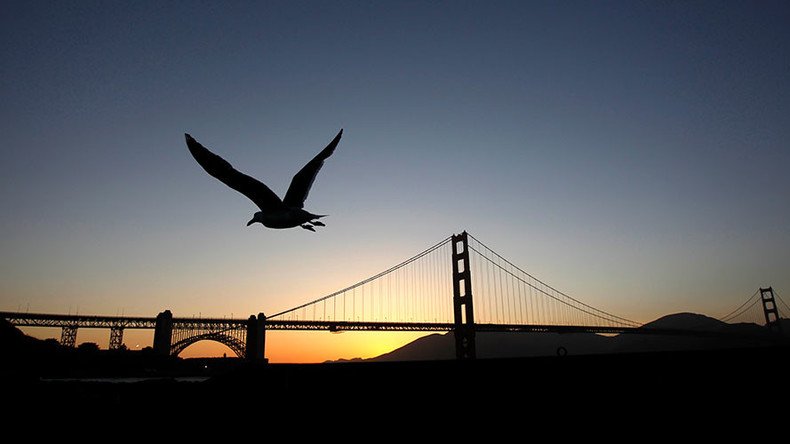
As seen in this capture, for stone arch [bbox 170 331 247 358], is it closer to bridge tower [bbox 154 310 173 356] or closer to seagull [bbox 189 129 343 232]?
bridge tower [bbox 154 310 173 356]

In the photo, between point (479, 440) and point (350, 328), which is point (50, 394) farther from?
point (350, 328)

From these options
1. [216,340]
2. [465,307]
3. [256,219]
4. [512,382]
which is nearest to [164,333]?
[216,340]

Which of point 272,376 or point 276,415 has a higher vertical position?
point 272,376

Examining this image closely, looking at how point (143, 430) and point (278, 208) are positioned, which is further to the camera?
point (278, 208)

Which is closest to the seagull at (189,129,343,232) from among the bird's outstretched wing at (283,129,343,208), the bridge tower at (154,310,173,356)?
the bird's outstretched wing at (283,129,343,208)

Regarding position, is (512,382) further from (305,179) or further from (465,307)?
(465,307)

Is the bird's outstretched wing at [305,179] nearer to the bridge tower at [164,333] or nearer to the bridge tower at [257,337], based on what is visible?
the bridge tower at [257,337]

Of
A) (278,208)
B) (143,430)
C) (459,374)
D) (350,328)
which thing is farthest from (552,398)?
(350,328)
